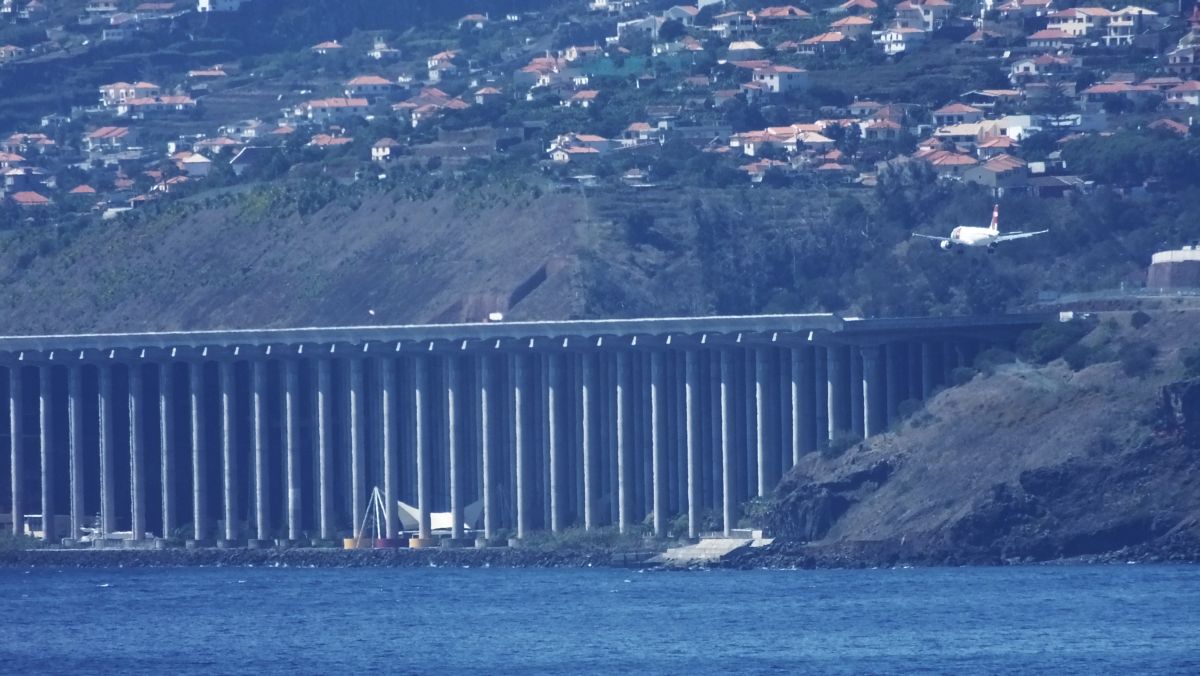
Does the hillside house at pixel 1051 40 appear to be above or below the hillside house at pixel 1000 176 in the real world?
above

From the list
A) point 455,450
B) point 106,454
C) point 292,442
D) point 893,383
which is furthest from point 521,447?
point 106,454

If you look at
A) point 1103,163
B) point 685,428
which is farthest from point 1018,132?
point 685,428

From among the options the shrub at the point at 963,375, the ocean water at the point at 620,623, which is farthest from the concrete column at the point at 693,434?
the shrub at the point at 963,375

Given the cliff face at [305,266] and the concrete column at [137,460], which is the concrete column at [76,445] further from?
the cliff face at [305,266]

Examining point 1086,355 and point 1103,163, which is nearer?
point 1086,355

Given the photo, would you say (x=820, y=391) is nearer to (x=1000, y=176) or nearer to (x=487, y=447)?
(x=487, y=447)

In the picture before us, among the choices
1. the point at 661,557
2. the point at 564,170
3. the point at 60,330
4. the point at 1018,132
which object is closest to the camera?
the point at 661,557

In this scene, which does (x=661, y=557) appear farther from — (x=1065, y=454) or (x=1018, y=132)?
(x=1018, y=132)
